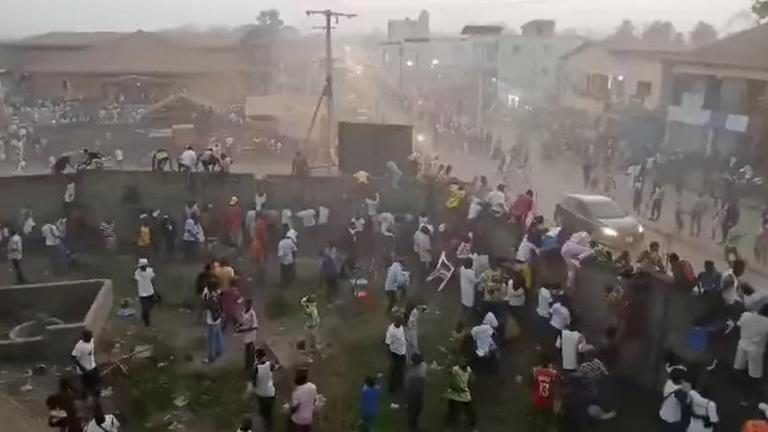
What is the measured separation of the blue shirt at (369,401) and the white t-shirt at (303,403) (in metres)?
0.66

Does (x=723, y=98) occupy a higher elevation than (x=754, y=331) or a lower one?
higher

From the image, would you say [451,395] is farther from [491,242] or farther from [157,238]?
[157,238]

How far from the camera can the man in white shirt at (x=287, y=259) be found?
1405cm

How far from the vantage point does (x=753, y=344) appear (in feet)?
27.9

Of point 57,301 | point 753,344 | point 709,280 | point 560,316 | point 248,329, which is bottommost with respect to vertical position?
point 57,301

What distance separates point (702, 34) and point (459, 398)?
2103 centimetres

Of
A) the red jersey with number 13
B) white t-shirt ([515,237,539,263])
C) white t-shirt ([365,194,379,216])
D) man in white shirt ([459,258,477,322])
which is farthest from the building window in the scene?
the red jersey with number 13

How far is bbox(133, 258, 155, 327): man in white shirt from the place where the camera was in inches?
464

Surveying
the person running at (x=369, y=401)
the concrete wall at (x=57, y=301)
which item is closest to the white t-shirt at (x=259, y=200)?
the concrete wall at (x=57, y=301)

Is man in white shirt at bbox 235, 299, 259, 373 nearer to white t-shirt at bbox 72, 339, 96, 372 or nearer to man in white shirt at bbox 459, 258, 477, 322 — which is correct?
white t-shirt at bbox 72, 339, 96, 372

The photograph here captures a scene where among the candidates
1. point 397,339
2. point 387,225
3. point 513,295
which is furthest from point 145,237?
point 513,295

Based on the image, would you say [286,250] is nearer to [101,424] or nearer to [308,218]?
[308,218]

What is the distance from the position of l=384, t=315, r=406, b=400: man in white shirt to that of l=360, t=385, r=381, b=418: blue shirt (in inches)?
42.7

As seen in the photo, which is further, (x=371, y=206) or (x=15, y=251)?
(x=371, y=206)
